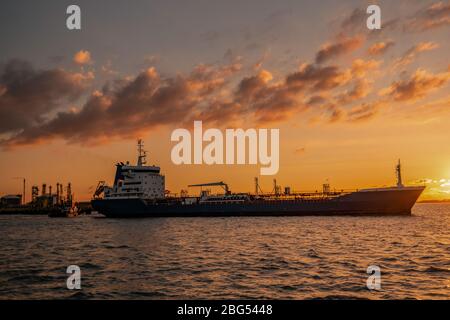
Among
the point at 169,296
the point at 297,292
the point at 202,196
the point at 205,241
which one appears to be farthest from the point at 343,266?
the point at 202,196

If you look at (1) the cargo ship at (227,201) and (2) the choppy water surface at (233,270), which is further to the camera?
(1) the cargo ship at (227,201)

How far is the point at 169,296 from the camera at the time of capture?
13750mm

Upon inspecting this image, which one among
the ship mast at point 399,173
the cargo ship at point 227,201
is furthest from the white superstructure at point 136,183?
the ship mast at point 399,173

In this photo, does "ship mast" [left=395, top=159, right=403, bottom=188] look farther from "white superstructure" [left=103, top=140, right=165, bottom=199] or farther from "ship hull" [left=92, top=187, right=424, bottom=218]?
"white superstructure" [left=103, top=140, right=165, bottom=199]

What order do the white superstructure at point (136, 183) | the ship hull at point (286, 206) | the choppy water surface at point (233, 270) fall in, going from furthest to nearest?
1. the white superstructure at point (136, 183)
2. the ship hull at point (286, 206)
3. the choppy water surface at point (233, 270)

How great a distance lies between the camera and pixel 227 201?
78.2 m

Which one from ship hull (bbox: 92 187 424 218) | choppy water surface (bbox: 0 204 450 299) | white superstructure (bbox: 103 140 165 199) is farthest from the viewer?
white superstructure (bbox: 103 140 165 199)

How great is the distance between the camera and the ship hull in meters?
67.4

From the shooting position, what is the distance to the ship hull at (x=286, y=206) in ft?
221

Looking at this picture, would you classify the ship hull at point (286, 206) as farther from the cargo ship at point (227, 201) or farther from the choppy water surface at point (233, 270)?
the choppy water surface at point (233, 270)

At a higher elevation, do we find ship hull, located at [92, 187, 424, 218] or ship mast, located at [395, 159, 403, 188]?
ship mast, located at [395, 159, 403, 188]

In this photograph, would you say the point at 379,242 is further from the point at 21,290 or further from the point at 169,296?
the point at 21,290

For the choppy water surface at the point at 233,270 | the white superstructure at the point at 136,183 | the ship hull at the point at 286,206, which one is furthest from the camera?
the white superstructure at the point at 136,183

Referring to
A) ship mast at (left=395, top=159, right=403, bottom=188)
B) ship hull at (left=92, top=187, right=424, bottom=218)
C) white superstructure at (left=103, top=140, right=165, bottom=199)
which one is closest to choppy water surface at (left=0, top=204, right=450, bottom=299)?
ship hull at (left=92, top=187, right=424, bottom=218)
